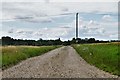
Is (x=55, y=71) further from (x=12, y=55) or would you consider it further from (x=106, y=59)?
(x=12, y=55)

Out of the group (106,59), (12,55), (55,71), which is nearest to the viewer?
(55,71)

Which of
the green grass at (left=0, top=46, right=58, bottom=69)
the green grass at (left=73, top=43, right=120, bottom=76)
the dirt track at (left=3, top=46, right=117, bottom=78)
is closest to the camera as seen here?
the dirt track at (left=3, top=46, right=117, bottom=78)

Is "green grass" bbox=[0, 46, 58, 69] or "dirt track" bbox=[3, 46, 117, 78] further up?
"dirt track" bbox=[3, 46, 117, 78]

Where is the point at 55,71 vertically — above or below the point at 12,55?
above

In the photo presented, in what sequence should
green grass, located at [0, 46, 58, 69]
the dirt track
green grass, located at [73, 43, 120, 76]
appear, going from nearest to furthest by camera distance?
1. the dirt track
2. green grass, located at [73, 43, 120, 76]
3. green grass, located at [0, 46, 58, 69]

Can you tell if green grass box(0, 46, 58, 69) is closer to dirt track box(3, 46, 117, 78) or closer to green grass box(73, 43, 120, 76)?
dirt track box(3, 46, 117, 78)

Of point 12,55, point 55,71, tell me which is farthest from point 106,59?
point 12,55

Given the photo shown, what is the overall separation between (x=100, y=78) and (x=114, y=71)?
216 inches

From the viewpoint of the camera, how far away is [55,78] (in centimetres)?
2334

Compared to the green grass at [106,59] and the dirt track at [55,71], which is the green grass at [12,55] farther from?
the green grass at [106,59]

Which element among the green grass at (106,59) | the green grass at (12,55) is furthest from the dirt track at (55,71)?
the green grass at (12,55)

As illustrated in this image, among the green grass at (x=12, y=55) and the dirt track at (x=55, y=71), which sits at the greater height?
the dirt track at (x=55, y=71)

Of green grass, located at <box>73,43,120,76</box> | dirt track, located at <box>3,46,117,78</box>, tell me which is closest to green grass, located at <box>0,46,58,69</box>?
dirt track, located at <box>3,46,117,78</box>

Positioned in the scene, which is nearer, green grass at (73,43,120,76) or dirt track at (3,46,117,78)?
dirt track at (3,46,117,78)
